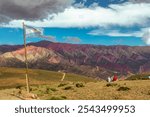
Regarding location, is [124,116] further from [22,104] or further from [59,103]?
[22,104]

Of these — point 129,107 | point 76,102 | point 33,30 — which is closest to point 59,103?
point 76,102

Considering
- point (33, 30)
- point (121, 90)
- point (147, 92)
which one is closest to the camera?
point (33, 30)

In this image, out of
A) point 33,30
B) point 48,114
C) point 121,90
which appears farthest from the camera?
point 121,90

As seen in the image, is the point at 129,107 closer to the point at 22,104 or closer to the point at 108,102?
the point at 108,102

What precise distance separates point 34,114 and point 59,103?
1442 millimetres

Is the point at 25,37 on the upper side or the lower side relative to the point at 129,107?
upper

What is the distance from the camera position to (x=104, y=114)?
17.3 m

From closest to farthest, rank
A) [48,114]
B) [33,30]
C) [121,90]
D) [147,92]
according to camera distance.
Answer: [48,114], [33,30], [147,92], [121,90]

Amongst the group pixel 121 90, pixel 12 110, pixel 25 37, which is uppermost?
pixel 25 37

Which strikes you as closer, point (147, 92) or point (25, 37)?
point (25, 37)

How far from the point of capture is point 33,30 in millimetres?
37625

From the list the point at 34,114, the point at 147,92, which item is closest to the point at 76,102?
the point at 34,114

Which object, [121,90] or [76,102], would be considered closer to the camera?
[76,102]

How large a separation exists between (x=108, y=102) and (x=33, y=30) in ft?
69.1
